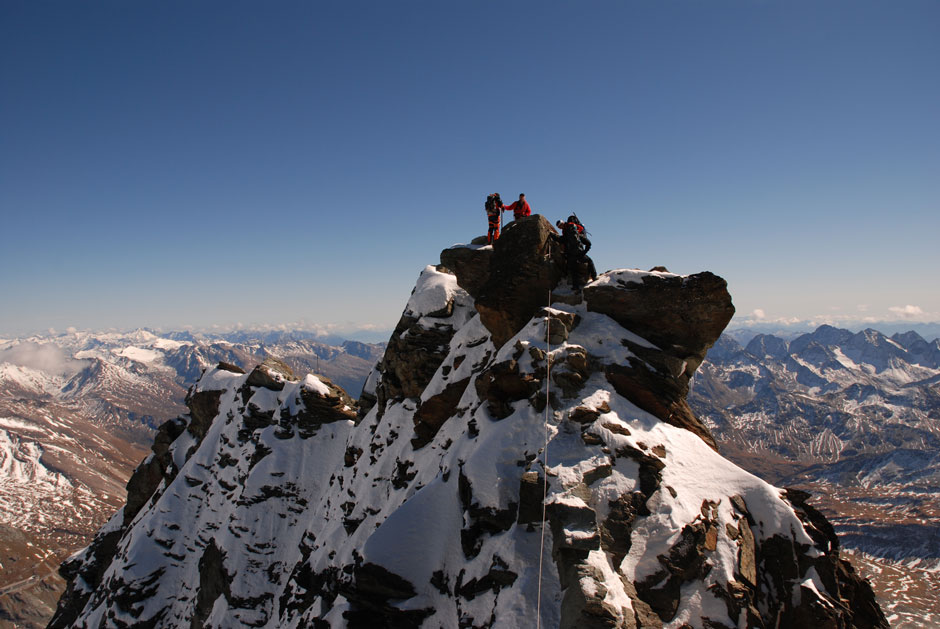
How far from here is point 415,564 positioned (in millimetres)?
18078

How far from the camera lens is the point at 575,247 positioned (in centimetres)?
2731

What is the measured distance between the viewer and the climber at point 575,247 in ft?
89.4

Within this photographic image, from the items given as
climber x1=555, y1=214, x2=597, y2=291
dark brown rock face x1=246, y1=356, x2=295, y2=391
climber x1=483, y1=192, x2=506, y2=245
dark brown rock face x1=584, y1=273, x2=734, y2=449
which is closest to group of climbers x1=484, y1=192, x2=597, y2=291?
climber x1=555, y1=214, x2=597, y2=291

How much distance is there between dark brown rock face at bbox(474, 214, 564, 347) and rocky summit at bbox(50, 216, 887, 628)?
0.13m

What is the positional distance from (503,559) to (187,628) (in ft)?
171

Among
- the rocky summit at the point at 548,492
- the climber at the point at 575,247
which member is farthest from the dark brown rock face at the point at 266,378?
the climber at the point at 575,247

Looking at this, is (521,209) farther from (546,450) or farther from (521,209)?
(546,450)

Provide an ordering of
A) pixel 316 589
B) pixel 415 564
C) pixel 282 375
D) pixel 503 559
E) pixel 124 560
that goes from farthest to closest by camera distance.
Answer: pixel 282 375, pixel 124 560, pixel 316 589, pixel 415 564, pixel 503 559

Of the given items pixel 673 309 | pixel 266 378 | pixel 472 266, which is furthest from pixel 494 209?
pixel 266 378

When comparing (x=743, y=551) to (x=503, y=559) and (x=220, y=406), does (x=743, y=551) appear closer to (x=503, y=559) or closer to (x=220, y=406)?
(x=503, y=559)

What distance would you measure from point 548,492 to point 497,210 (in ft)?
75.0

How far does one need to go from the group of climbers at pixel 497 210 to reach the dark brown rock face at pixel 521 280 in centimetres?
217

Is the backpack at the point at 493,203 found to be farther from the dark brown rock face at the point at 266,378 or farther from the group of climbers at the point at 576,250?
the dark brown rock face at the point at 266,378

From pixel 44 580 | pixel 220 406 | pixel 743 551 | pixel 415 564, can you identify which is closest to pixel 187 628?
pixel 220 406
